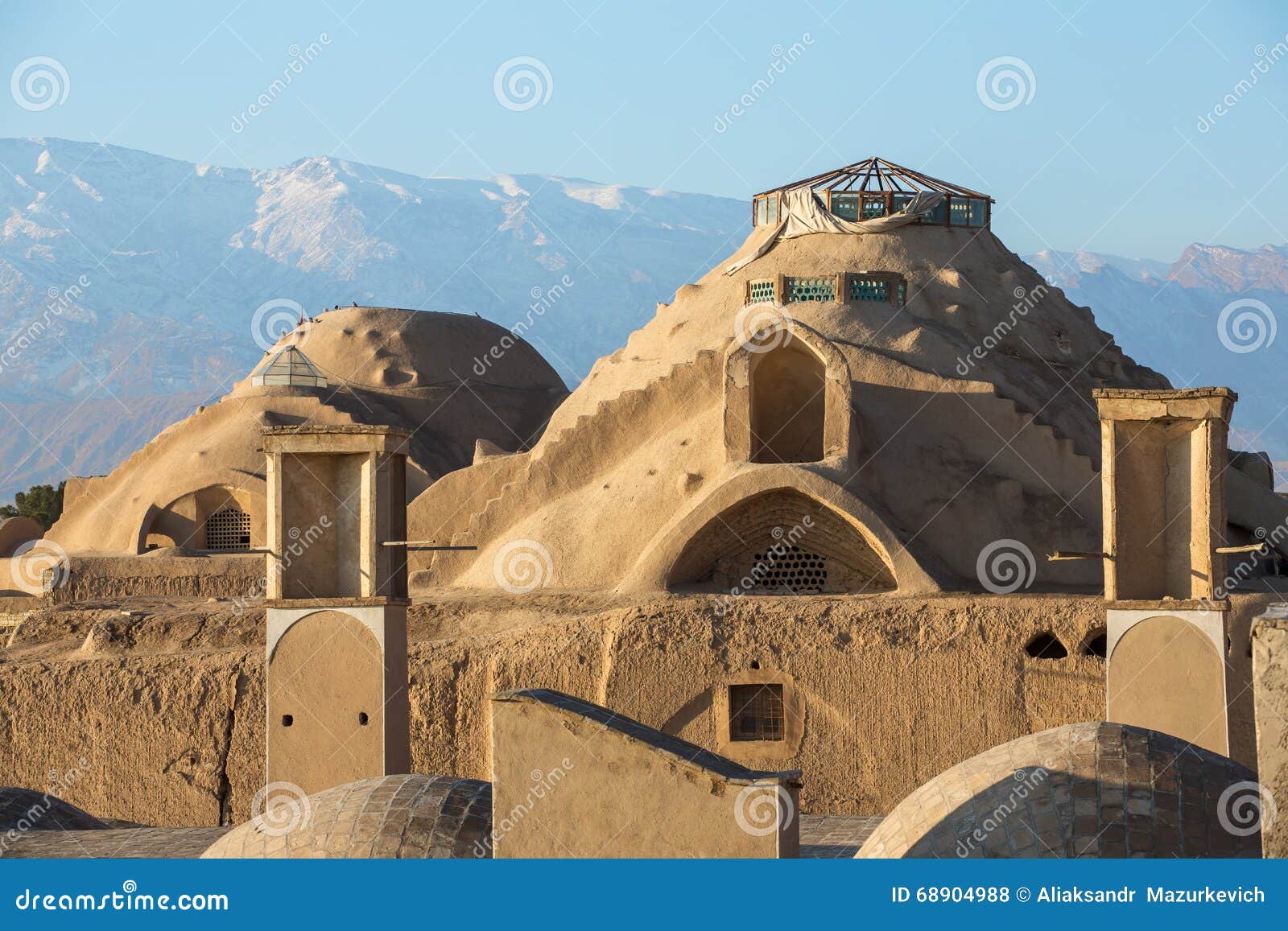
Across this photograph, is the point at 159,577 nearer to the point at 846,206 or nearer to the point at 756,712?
the point at 756,712

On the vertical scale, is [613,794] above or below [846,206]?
below

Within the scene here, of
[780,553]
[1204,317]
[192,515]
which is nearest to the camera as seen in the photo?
[780,553]

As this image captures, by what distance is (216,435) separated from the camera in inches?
1248

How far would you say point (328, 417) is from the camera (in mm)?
32188

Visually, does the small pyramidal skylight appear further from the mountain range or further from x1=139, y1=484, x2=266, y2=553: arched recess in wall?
the mountain range

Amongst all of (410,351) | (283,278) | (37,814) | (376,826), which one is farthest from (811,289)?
(283,278)

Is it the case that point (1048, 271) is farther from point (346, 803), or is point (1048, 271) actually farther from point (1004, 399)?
point (346, 803)

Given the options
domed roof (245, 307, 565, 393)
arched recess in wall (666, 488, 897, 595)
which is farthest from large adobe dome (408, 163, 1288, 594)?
domed roof (245, 307, 565, 393)

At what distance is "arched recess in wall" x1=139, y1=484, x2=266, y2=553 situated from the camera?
3061cm

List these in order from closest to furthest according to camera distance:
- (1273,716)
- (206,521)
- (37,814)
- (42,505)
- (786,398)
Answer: (1273,716) < (37,814) < (786,398) < (206,521) < (42,505)

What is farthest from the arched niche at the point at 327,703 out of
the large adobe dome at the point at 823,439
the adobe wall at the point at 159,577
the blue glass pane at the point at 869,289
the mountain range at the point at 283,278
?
the mountain range at the point at 283,278

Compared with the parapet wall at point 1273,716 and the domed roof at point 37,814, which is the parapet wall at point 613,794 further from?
the domed roof at point 37,814

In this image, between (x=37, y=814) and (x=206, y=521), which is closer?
(x=37, y=814)

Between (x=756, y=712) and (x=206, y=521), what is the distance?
572 inches
